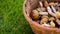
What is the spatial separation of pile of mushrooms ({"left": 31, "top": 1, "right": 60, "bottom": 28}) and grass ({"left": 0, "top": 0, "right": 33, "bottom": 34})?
19 centimetres

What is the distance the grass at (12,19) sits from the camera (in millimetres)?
1845

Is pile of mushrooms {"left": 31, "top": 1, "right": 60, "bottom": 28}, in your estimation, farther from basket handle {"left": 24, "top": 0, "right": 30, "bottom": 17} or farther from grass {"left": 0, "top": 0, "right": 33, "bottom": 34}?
grass {"left": 0, "top": 0, "right": 33, "bottom": 34}

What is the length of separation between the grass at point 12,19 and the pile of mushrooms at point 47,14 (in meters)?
0.19

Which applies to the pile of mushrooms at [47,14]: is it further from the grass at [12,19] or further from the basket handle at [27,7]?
the grass at [12,19]

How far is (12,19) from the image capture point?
1.95 metres

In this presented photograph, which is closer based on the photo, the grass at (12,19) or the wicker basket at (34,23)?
the wicker basket at (34,23)

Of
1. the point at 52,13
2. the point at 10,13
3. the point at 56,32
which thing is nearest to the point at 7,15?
the point at 10,13

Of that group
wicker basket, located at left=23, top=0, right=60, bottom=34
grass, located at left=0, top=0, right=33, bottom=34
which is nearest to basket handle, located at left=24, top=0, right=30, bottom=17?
wicker basket, located at left=23, top=0, right=60, bottom=34

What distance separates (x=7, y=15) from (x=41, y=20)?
476mm

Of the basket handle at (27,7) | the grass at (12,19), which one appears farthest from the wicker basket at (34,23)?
the grass at (12,19)

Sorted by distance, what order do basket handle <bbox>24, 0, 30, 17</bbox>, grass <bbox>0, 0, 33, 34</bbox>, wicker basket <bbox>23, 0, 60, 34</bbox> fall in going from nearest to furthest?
wicker basket <bbox>23, 0, 60, 34</bbox>
basket handle <bbox>24, 0, 30, 17</bbox>
grass <bbox>0, 0, 33, 34</bbox>

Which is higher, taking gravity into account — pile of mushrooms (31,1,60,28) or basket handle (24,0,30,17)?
basket handle (24,0,30,17)

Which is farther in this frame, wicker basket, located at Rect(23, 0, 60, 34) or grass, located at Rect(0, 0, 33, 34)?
grass, located at Rect(0, 0, 33, 34)

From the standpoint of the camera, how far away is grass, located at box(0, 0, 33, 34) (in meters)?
1.84
